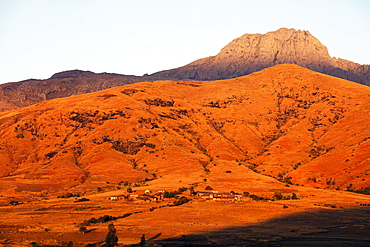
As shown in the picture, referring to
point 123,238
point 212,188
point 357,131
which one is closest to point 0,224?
point 123,238

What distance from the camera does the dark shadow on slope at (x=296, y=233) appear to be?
72294 mm

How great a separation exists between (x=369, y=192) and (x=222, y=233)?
67575 millimetres

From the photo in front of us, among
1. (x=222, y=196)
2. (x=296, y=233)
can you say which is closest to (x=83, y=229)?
(x=296, y=233)

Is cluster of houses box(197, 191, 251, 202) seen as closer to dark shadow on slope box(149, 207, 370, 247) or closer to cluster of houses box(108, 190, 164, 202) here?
cluster of houses box(108, 190, 164, 202)

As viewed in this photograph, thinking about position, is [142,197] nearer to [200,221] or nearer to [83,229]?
[200,221]

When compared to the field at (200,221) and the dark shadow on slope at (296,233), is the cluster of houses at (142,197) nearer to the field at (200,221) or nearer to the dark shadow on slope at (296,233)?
the field at (200,221)

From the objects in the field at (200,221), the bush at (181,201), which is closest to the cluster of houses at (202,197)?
the field at (200,221)

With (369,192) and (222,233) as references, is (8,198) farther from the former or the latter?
(369,192)

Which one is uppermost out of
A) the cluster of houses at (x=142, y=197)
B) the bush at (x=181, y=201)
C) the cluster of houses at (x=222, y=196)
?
the cluster of houses at (x=142, y=197)

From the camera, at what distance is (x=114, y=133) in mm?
198500

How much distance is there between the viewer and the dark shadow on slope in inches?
2846

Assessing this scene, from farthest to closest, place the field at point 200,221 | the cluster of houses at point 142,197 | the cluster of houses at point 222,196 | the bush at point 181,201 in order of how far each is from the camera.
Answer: the cluster of houses at point 142,197
the cluster of houses at point 222,196
the bush at point 181,201
the field at point 200,221

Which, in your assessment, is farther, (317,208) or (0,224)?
(317,208)

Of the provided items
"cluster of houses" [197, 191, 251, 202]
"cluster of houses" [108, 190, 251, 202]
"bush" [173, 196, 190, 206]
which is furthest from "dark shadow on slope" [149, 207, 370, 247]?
→ "bush" [173, 196, 190, 206]
